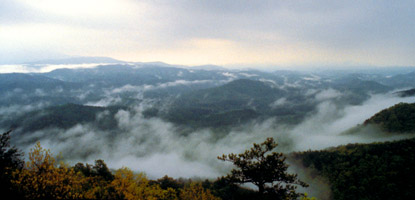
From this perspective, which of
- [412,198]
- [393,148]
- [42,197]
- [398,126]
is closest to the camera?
[42,197]

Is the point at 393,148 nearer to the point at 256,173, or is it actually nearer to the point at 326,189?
the point at 326,189

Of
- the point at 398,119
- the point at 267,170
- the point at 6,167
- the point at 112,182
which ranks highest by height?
the point at 6,167

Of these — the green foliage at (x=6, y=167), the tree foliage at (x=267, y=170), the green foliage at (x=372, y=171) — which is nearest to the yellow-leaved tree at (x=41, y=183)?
the green foliage at (x=6, y=167)

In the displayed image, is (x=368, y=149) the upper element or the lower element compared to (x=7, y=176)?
lower

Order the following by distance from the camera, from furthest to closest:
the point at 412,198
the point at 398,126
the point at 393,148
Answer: the point at 398,126
the point at 393,148
the point at 412,198

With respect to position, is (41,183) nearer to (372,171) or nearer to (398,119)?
(372,171)

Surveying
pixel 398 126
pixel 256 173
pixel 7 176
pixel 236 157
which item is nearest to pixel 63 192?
pixel 7 176

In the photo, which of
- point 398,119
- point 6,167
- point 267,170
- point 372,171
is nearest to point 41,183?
point 6,167
